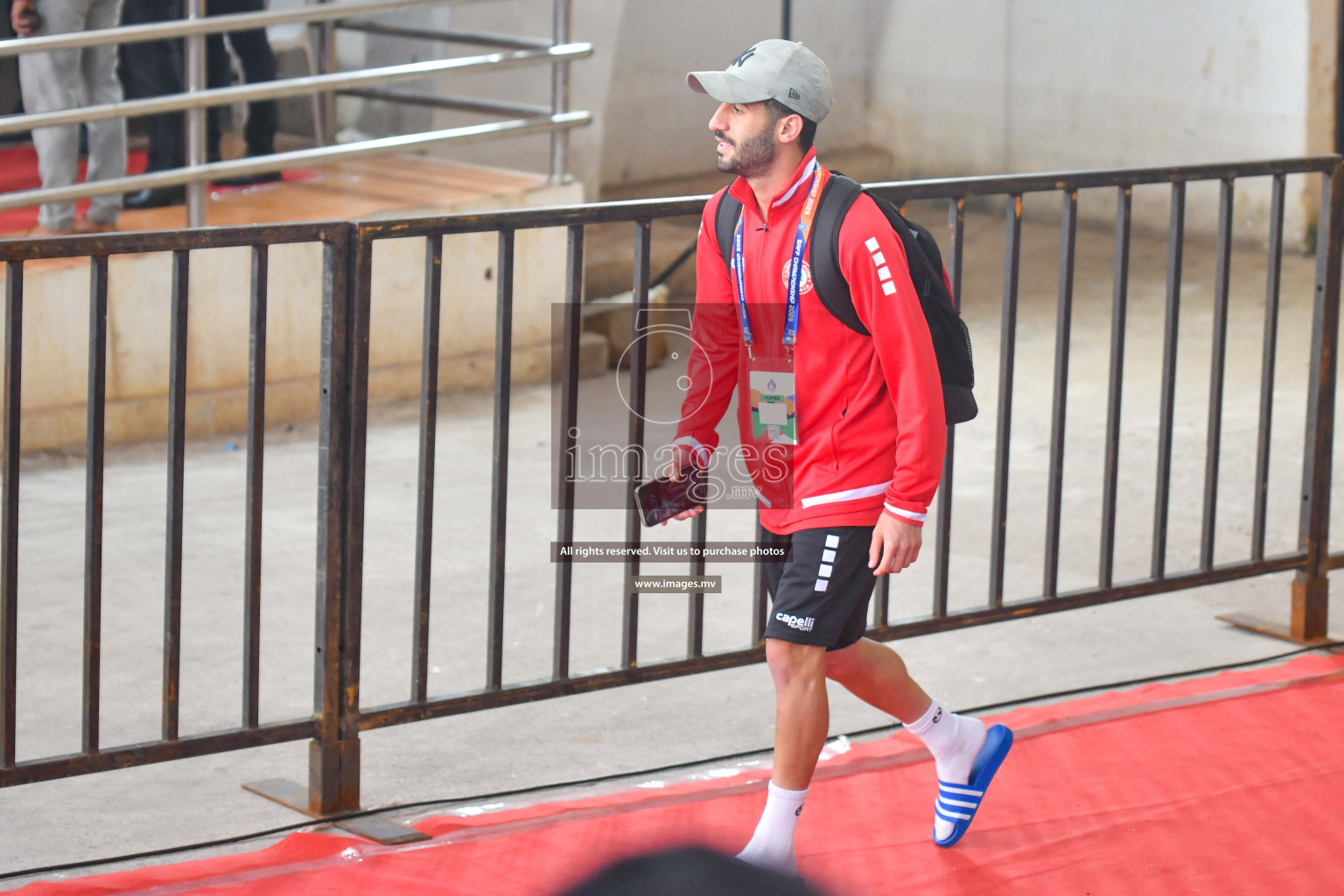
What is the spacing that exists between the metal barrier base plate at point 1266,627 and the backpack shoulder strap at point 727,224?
8.79 feet

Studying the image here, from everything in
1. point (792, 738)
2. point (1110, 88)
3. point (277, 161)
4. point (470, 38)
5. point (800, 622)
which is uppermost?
point (1110, 88)

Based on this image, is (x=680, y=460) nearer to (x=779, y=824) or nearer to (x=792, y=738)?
(x=792, y=738)

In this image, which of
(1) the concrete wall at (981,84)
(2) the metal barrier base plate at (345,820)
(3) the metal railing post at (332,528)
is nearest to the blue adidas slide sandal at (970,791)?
(2) the metal barrier base plate at (345,820)

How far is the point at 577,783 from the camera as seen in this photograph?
13.5 ft

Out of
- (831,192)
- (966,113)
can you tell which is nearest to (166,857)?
(831,192)

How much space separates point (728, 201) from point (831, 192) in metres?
0.31

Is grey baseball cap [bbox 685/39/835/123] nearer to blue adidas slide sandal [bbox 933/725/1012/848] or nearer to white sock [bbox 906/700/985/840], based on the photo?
white sock [bbox 906/700/985/840]

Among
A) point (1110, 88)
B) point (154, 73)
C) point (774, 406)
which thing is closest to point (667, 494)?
point (774, 406)

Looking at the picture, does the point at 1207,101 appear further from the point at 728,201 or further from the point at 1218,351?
the point at 728,201

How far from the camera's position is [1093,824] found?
3.85 meters

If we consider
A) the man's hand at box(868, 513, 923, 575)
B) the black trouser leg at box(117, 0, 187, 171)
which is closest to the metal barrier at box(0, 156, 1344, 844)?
the man's hand at box(868, 513, 923, 575)

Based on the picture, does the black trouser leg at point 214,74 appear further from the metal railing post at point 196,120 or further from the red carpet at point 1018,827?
the red carpet at point 1018,827

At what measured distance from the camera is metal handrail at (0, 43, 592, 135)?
7.04m

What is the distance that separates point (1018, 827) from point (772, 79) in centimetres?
183
